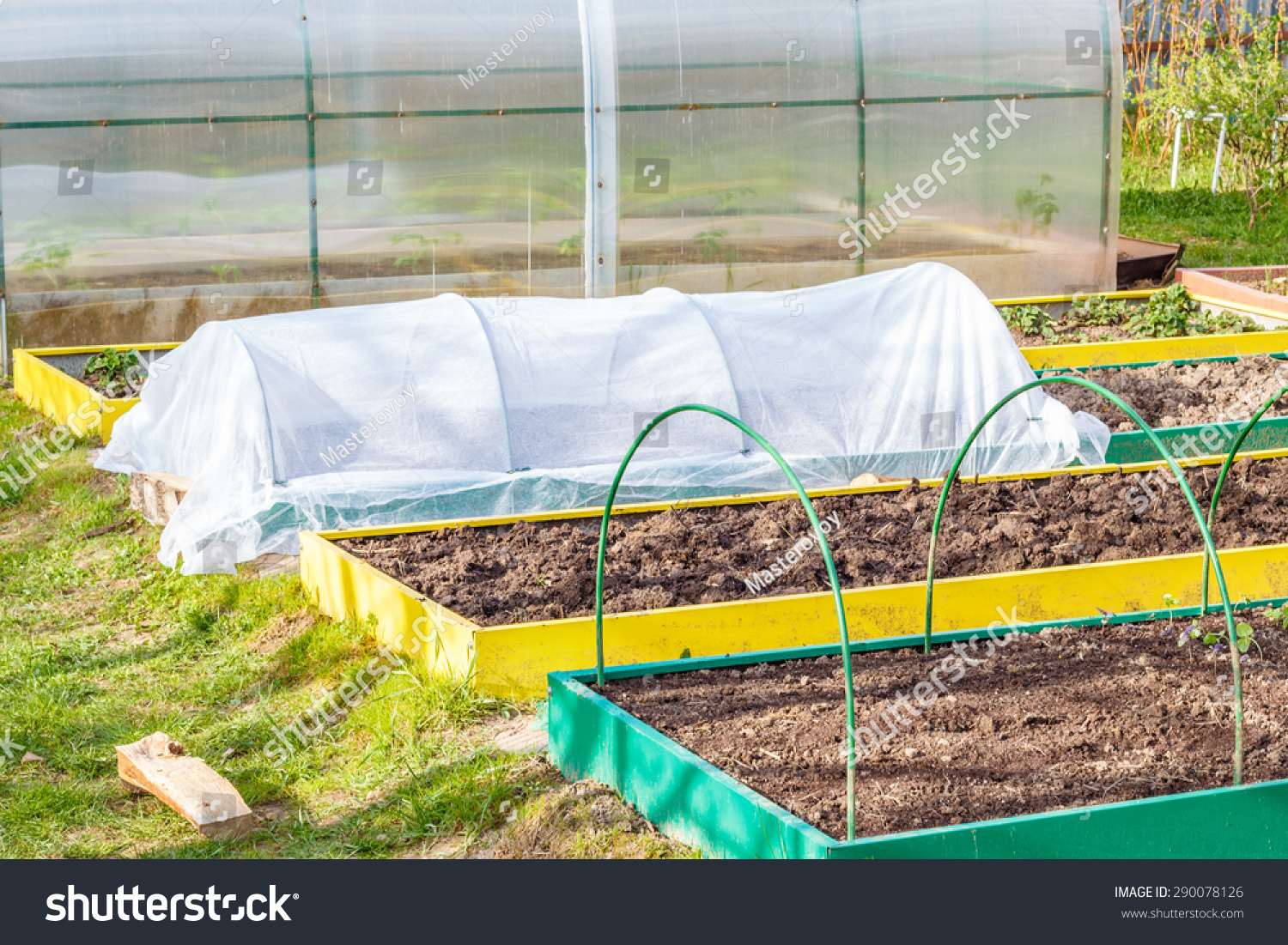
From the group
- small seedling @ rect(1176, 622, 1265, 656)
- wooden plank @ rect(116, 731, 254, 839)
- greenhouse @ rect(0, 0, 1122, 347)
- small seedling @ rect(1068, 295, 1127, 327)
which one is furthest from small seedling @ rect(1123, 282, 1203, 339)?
wooden plank @ rect(116, 731, 254, 839)

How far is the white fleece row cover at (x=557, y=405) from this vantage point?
22.3 ft

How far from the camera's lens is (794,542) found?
614 centimetres

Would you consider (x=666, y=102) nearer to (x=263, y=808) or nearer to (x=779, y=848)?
(x=263, y=808)

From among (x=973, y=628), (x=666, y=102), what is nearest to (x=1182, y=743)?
(x=973, y=628)

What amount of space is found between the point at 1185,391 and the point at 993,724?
16.8 ft

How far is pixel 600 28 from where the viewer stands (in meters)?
10.3

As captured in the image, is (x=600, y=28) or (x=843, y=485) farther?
(x=600, y=28)

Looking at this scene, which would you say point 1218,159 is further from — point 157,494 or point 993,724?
point 993,724

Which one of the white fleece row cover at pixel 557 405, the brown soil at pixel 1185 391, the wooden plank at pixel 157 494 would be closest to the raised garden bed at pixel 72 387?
the white fleece row cover at pixel 557 405

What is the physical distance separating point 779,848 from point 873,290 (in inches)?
200

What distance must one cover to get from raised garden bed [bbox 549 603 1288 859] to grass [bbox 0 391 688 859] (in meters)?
0.25

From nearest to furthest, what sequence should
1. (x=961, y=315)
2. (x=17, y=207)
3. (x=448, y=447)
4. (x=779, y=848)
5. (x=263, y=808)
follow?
(x=779, y=848) < (x=263, y=808) < (x=448, y=447) < (x=961, y=315) < (x=17, y=207)

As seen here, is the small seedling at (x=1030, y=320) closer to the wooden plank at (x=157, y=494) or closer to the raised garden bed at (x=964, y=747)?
the raised garden bed at (x=964, y=747)

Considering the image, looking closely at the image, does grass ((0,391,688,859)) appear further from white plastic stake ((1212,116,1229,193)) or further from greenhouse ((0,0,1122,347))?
white plastic stake ((1212,116,1229,193))
